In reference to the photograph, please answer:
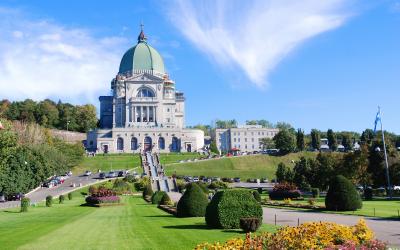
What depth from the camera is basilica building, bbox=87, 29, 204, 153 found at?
409 ft

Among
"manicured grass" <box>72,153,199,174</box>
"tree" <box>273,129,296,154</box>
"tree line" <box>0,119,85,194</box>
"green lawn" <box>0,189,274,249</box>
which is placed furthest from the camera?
"tree" <box>273,129,296,154</box>

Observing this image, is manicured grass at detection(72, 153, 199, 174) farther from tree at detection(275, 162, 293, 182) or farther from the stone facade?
the stone facade

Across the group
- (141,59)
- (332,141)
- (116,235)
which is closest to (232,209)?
(116,235)

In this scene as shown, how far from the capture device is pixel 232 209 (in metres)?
21.8

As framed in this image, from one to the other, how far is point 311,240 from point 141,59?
130 m

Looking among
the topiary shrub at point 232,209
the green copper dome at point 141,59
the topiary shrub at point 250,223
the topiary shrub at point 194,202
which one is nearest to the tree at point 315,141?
the green copper dome at point 141,59

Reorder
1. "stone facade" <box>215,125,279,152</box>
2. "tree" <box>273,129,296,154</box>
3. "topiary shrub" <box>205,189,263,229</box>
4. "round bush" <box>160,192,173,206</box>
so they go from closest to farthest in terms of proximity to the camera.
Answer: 1. "topiary shrub" <box>205,189,263,229</box>
2. "round bush" <box>160,192,173,206</box>
3. "tree" <box>273,129,296,154</box>
4. "stone facade" <box>215,125,279,152</box>

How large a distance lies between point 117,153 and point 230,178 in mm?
43640

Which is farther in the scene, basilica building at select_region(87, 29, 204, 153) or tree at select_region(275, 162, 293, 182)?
basilica building at select_region(87, 29, 204, 153)

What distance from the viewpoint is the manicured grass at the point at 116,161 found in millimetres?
97625

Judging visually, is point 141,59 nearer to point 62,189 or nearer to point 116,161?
point 116,161

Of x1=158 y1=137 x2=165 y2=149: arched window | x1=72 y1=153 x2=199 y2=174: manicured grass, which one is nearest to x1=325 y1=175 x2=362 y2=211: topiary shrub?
x1=72 y1=153 x2=199 y2=174: manicured grass

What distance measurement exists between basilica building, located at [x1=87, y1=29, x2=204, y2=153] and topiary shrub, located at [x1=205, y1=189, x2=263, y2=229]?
101350mm

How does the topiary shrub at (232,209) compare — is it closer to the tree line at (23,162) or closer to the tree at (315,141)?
the tree line at (23,162)
